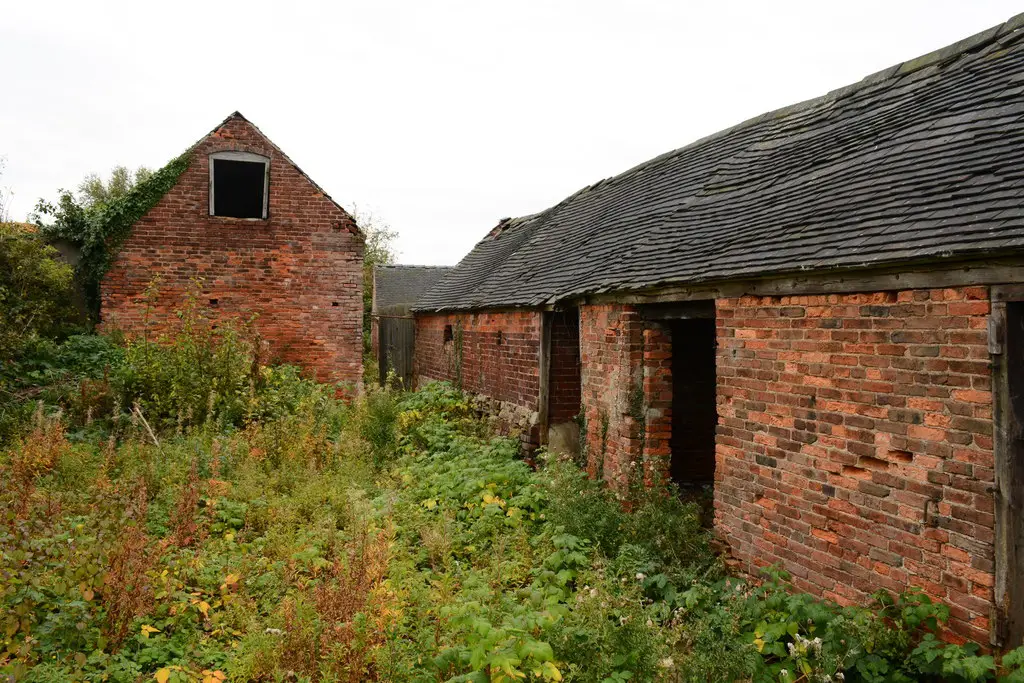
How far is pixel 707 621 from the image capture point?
16.0ft

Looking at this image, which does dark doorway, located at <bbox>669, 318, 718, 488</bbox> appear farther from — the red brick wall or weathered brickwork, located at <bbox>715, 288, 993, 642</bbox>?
weathered brickwork, located at <bbox>715, 288, 993, 642</bbox>

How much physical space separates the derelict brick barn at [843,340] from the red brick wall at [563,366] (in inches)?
1.3

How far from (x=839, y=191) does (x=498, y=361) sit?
6433mm

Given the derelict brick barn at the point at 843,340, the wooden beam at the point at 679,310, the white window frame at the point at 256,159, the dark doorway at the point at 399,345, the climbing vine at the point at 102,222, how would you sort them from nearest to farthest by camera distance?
the derelict brick barn at the point at 843,340 → the wooden beam at the point at 679,310 → the climbing vine at the point at 102,222 → the white window frame at the point at 256,159 → the dark doorway at the point at 399,345

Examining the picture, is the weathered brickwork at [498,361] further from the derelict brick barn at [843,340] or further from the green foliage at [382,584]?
the green foliage at [382,584]

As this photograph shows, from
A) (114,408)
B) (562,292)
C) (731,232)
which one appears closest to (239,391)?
(114,408)

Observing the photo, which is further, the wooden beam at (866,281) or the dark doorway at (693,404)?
the dark doorway at (693,404)

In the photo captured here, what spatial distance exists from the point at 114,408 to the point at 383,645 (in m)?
7.45

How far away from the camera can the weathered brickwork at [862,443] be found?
152 inches

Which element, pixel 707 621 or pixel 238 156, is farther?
pixel 238 156

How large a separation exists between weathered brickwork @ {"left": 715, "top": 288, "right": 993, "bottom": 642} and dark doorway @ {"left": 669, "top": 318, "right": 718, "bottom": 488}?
3.04m

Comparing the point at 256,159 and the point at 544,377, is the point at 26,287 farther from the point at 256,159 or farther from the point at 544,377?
the point at 544,377

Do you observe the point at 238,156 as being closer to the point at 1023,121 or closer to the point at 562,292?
the point at 562,292

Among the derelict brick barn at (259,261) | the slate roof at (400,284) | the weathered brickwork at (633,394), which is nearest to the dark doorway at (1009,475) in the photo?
the weathered brickwork at (633,394)
